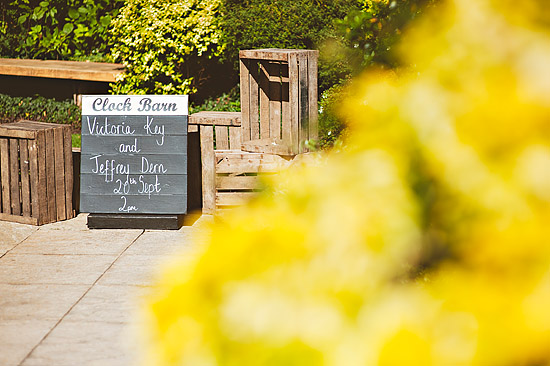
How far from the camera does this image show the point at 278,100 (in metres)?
7.10

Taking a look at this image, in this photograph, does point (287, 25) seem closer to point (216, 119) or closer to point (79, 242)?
point (216, 119)

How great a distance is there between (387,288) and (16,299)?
14.3 ft

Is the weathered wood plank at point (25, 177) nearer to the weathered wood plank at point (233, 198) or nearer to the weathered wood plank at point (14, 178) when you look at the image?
the weathered wood plank at point (14, 178)

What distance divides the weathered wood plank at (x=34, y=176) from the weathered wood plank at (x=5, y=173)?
27 cm

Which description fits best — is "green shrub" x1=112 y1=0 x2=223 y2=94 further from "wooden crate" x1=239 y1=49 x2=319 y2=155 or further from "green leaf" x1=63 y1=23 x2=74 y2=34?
"green leaf" x1=63 y1=23 x2=74 y2=34

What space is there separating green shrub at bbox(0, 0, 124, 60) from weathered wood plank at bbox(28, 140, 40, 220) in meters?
5.05

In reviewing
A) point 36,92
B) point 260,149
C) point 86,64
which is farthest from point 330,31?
point 36,92

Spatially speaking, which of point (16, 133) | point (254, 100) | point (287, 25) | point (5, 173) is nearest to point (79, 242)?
point (5, 173)

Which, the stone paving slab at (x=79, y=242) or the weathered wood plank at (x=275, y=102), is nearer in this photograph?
the stone paving slab at (x=79, y=242)

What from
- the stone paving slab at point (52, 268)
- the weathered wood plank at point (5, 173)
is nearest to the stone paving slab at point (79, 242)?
the stone paving slab at point (52, 268)

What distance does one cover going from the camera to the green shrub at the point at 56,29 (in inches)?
460

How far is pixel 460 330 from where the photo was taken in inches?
42.2

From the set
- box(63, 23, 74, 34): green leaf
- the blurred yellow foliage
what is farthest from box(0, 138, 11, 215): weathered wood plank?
the blurred yellow foliage

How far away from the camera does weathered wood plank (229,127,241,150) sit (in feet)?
23.2
